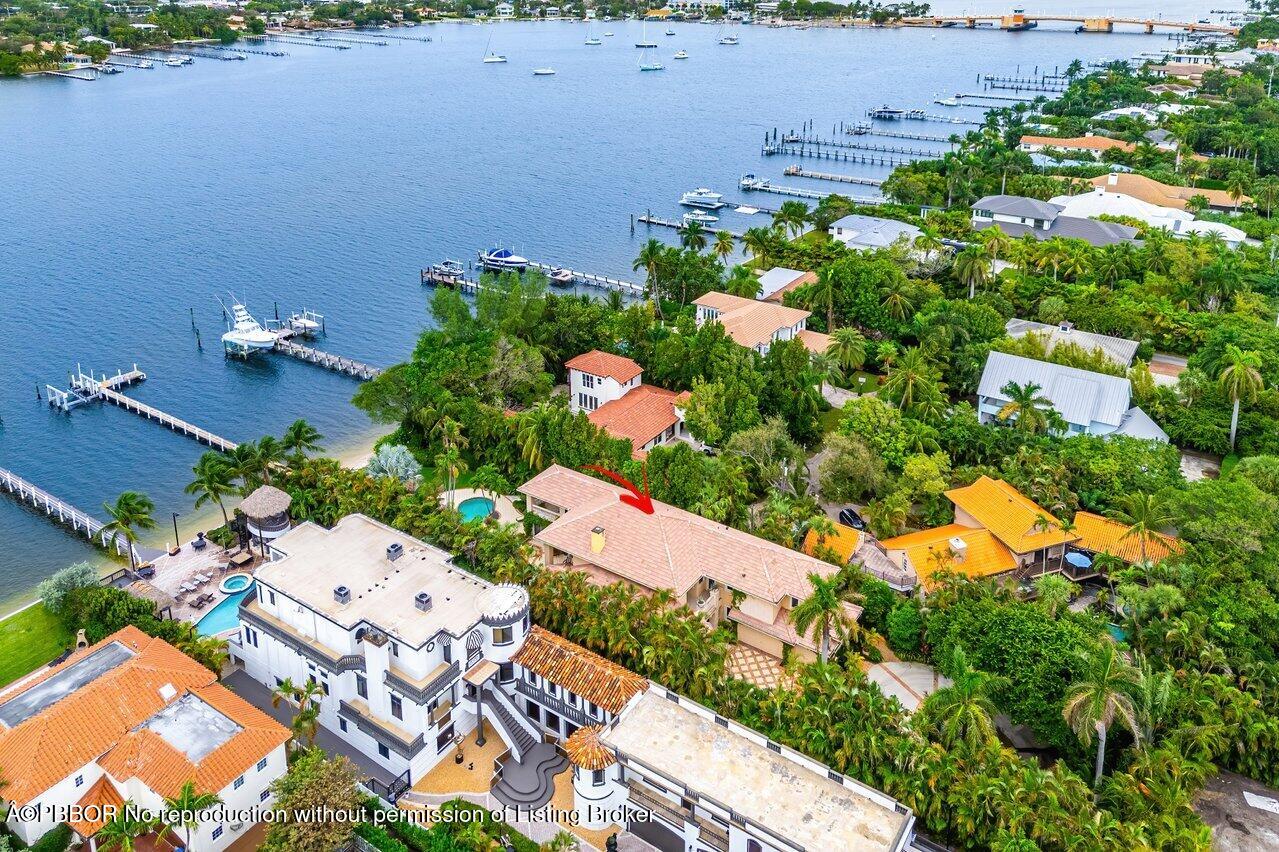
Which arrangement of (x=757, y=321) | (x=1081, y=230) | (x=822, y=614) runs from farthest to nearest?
(x=1081, y=230) → (x=757, y=321) → (x=822, y=614)

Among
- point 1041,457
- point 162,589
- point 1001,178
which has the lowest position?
point 162,589

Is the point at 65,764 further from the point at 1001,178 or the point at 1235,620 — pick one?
the point at 1001,178

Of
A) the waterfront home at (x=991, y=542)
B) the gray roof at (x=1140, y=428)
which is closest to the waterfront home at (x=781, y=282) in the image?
the gray roof at (x=1140, y=428)

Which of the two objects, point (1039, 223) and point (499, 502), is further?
point (1039, 223)

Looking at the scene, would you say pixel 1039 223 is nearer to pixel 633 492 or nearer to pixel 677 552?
pixel 633 492

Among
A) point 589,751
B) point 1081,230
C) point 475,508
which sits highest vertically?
point 1081,230

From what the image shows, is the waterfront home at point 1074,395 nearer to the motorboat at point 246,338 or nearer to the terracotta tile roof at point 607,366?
the terracotta tile roof at point 607,366

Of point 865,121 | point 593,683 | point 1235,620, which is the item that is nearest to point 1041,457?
point 1235,620

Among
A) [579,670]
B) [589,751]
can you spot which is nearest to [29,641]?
[579,670]
